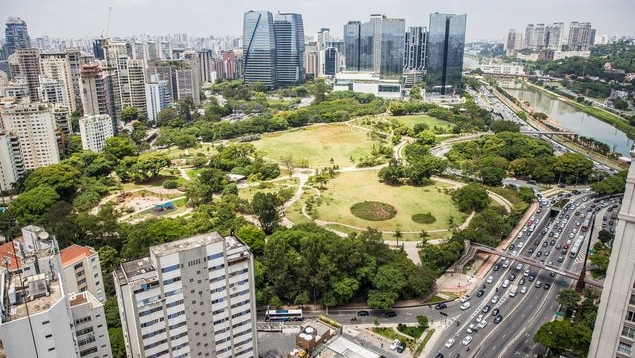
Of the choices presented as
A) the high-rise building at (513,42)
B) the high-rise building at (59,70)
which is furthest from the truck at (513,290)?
the high-rise building at (513,42)

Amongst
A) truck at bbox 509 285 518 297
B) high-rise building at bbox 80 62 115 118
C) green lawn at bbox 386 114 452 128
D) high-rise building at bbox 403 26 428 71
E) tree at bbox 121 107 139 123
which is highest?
high-rise building at bbox 403 26 428 71

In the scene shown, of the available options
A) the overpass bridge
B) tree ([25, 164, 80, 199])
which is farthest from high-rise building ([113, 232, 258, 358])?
tree ([25, 164, 80, 199])

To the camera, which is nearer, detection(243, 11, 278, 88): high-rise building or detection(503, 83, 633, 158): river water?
detection(503, 83, 633, 158): river water

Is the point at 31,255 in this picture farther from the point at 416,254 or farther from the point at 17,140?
the point at 17,140

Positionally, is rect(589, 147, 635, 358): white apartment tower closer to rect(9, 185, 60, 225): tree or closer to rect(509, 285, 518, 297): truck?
rect(509, 285, 518, 297): truck

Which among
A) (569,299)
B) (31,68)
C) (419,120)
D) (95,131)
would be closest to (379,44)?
(419,120)

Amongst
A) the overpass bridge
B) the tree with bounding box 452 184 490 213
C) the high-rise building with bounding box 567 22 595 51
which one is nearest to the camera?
the overpass bridge

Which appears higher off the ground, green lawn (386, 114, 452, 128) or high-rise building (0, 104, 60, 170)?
high-rise building (0, 104, 60, 170)

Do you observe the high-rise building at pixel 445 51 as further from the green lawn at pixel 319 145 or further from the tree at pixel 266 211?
the tree at pixel 266 211
